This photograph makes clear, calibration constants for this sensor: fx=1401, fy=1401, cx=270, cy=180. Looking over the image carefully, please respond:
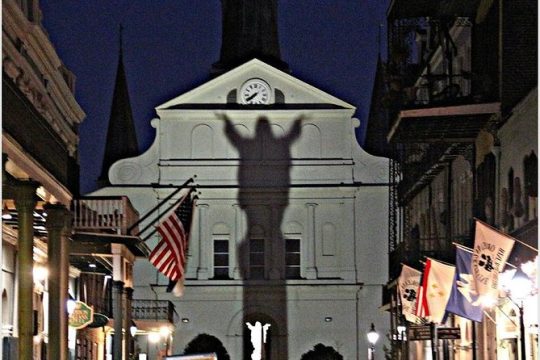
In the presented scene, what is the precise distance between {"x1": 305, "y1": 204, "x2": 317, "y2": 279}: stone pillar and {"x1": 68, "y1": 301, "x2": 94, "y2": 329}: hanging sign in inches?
1309

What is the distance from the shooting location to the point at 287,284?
63.4 meters

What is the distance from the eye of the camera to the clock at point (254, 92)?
2501 inches

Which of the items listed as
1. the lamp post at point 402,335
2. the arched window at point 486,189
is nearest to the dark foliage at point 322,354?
the lamp post at point 402,335

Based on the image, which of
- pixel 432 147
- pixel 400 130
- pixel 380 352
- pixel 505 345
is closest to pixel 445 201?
pixel 432 147

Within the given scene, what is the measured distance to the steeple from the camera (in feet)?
225

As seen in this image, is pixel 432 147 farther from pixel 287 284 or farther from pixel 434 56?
pixel 287 284

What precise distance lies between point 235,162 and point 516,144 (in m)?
40.1

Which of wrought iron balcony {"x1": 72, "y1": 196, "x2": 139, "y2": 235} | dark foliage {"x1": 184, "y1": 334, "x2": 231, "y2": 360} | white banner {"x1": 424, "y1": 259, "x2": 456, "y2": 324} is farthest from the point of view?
dark foliage {"x1": 184, "y1": 334, "x2": 231, "y2": 360}

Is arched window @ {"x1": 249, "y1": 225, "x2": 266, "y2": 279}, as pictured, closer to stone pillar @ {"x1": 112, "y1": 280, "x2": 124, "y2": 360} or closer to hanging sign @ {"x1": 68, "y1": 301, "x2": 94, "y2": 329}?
stone pillar @ {"x1": 112, "y1": 280, "x2": 124, "y2": 360}

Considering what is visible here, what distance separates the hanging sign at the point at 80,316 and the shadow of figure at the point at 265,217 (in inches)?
1274

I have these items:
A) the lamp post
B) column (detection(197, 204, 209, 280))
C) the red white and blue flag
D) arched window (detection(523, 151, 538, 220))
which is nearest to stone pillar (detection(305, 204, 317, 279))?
column (detection(197, 204, 209, 280))

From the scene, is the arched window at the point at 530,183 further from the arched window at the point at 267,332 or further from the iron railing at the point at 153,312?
the arched window at the point at 267,332

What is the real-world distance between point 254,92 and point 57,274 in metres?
40.7

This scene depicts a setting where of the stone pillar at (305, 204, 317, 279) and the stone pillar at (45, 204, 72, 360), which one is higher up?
the stone pillar at (305, 204, 317, 279)
